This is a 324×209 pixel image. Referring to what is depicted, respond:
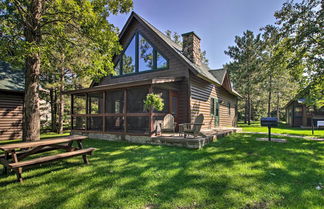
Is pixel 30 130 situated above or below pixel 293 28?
below

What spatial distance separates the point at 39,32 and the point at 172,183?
683 cm

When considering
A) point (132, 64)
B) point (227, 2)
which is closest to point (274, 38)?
point (227, 2)

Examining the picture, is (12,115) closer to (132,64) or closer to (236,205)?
(132,64)

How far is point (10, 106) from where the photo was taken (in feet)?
32.1

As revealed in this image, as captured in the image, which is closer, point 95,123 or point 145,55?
point 145,55

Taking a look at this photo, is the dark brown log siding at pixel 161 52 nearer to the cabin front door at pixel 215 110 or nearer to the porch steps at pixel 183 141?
the porch steps at pixel 183 141

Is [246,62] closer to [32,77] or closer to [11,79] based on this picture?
[32,77]

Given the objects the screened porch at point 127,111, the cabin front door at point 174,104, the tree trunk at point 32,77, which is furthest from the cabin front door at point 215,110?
the tree trunk at point 32,77

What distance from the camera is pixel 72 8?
19.4 ft

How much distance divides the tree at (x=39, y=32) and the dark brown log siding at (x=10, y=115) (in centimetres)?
508

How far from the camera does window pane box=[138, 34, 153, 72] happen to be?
9.63 meters

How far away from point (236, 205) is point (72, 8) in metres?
7.43

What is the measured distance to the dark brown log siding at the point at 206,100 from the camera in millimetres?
8814

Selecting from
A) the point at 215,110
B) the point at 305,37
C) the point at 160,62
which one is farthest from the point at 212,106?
the point at 305,37
